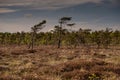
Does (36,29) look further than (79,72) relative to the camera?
Yes

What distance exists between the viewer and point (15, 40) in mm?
124500

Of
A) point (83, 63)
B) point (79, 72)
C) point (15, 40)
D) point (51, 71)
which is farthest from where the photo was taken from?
point (15, 40)

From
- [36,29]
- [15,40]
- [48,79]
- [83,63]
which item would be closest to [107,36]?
[36,29]

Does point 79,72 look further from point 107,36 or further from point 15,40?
point 15,40

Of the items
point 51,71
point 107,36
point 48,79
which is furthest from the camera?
point 107,36

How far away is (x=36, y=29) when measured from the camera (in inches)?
2908

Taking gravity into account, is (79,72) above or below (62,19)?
below

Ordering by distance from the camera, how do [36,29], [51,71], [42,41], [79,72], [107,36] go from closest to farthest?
[79,72]
[51,71]
[36,29]
[107,36]
[42,41]

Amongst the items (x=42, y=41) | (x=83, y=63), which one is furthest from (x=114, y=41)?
(x=83, y=63)

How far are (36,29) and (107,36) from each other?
26.1 m

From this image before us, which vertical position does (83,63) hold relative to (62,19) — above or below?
below

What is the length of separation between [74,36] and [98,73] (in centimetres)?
7556

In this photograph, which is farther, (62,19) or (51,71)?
(62,19)

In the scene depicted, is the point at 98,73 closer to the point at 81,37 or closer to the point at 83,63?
the point at 83,63
